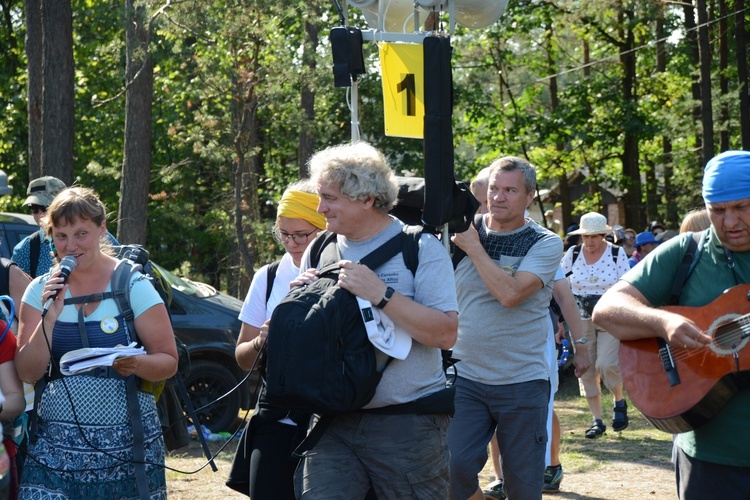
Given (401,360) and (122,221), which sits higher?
(122,221)

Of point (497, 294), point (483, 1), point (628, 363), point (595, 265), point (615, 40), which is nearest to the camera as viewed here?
point (628, 363)

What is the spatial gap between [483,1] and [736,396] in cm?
293

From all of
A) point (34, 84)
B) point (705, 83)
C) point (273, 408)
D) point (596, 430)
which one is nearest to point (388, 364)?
point (273, 408)

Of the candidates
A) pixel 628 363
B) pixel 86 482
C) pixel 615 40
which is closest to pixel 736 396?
pixel 628 363

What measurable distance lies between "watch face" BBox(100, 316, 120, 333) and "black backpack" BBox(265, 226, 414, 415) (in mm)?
836

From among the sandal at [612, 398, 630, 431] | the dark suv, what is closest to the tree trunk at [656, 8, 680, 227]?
the sandal at [612, 398, 630, 431]

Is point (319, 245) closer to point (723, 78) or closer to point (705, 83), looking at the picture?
point (705, 83)

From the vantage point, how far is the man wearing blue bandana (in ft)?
10.9

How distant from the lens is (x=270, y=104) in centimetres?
1817

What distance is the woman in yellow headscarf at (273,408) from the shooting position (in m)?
4.20

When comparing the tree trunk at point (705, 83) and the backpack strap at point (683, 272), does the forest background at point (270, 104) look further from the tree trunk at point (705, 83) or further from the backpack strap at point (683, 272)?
the backpack strap at point (683, 272)

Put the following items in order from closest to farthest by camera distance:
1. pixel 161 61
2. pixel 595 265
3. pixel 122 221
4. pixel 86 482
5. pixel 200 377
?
pixel 86 482 → pixel 200 377 → pixel 595 265 → pixel 122 221 → pixel 161 61

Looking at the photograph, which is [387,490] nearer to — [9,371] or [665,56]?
[9,371]

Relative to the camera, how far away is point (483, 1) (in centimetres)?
550
